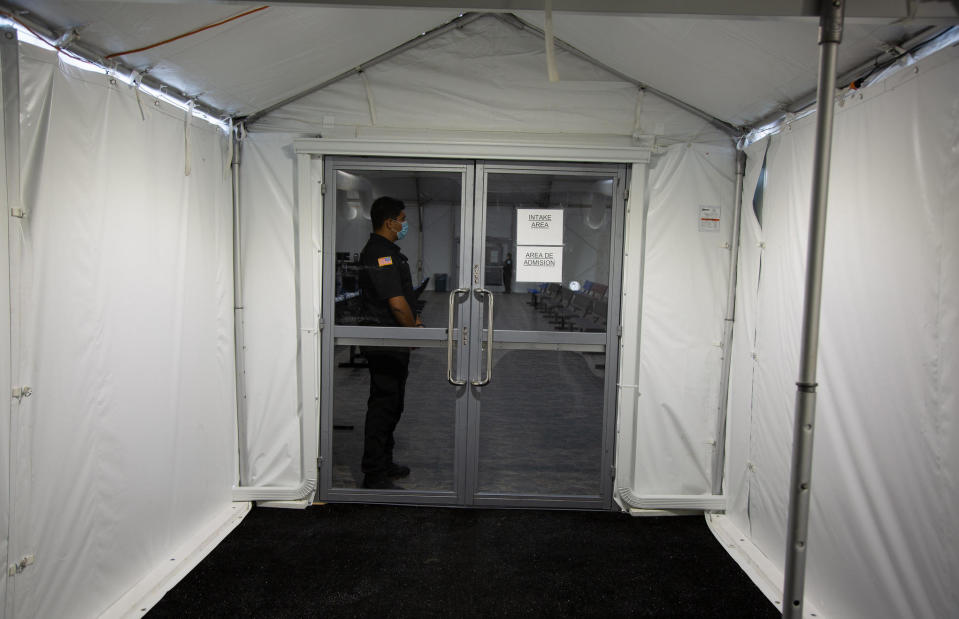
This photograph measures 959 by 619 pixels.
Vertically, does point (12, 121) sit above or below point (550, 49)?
below

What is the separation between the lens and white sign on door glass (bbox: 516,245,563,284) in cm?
333

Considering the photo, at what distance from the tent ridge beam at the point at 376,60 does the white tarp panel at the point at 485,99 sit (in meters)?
0.03

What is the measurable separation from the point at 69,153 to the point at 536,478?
2811 mm

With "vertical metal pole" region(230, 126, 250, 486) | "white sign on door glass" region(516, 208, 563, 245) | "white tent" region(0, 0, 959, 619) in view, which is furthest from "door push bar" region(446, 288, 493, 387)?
"vertical metal pole" region(230, 126, 250, 486)

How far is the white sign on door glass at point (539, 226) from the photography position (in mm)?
3330

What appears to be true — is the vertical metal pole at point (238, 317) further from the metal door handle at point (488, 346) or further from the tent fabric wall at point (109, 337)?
the metal door handle at point (488, 346)

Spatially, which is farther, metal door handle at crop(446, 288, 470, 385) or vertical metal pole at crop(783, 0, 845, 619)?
metal door handle at crop(446, 288, 470, 385)

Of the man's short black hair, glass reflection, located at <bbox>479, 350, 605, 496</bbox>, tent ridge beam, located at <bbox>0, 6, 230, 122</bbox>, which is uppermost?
tent ridge beam, located at <bbox>0, 6, 230, 122</bbox>

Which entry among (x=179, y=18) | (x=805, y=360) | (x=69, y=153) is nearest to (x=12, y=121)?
(x=69, y=153)

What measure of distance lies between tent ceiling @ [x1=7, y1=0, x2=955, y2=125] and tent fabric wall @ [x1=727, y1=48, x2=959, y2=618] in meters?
0.26

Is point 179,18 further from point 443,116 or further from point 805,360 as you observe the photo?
point 805,360

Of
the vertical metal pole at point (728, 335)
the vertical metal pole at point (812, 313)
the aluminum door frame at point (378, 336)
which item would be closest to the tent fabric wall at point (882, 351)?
the vertical metal pole at point (728, 335)

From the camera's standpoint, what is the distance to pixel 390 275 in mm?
3346

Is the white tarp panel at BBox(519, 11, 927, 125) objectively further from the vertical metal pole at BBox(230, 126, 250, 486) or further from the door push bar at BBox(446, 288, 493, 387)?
the vertical metal pole at BBox(230, 126, 250, 486)
